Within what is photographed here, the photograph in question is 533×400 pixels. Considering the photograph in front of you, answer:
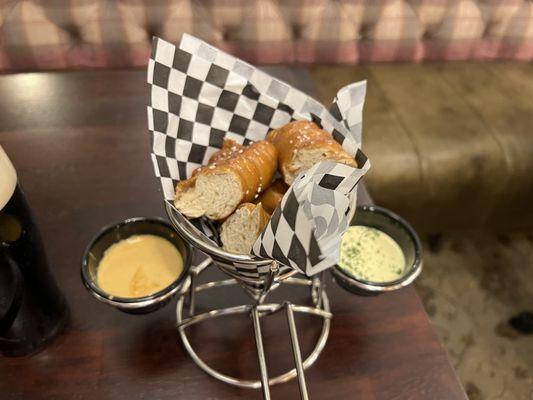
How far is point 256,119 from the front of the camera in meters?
0.80

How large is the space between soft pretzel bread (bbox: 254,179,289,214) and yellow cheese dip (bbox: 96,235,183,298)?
0.19m

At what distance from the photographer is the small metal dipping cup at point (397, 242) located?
2.49ft

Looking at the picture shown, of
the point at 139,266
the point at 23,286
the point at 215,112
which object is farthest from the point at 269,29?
the point at 23,286

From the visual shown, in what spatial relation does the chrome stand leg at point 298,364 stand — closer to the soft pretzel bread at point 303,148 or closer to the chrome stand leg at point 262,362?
the chrome stand leg at point 262,362

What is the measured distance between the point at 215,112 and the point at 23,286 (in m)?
0.41

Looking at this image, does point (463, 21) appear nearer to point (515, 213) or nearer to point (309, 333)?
point (515, 213)

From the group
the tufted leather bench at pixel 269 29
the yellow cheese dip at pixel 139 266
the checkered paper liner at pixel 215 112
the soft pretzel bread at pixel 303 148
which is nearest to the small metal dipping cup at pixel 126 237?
the yellow cheese dip at pixel 139 266

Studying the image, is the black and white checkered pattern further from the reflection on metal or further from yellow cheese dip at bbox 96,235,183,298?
yellow cheese dip at bbox 96,235,183,298

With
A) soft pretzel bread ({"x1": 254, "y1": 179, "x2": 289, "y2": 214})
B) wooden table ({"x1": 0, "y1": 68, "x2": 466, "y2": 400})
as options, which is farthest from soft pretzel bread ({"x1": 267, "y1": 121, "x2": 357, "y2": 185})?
wooden table ({"x1": 0, "y1": 68, "x2": 466, "y2": 400})

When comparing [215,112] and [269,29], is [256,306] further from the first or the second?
[269,29]

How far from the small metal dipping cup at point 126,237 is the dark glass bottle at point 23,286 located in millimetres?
73

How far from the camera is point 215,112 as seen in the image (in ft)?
2.53

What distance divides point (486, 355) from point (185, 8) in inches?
65.2

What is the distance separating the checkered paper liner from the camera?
2.27ft
